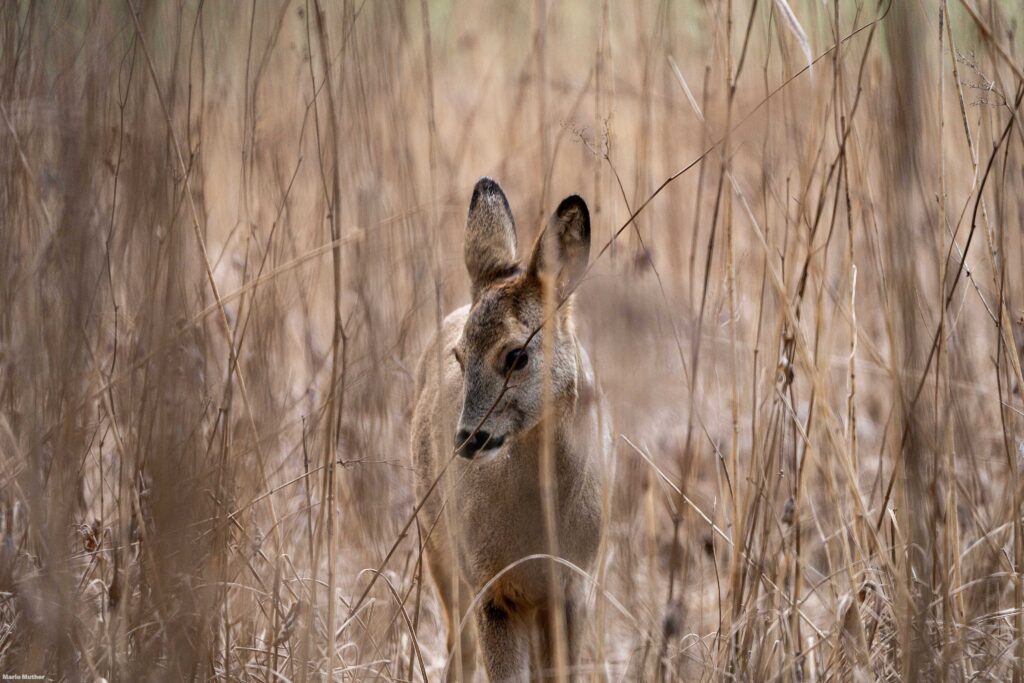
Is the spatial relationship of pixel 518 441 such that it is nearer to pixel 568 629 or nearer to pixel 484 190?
pixel 568 629

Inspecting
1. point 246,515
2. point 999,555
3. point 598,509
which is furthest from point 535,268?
point 999,555

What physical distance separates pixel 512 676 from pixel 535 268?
157cm

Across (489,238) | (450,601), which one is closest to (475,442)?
(489,238)

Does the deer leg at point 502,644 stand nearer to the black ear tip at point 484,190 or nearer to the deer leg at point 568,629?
the deer leg at point 568,629

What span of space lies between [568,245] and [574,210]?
0.44 feet

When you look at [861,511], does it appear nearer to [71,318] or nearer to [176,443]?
[176,443]

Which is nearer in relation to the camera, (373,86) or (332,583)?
(332,583)

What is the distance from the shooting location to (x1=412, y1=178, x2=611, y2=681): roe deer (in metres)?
3.84

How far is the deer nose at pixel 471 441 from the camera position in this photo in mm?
3523

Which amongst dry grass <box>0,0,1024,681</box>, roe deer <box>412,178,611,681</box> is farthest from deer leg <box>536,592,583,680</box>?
dry grass <box>0,0,1024,681</box>

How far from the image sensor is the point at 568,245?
3.90 meters

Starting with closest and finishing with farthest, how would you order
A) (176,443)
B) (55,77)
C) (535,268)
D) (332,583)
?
(176,443) < (55,77) < (332,583) < (535,268)

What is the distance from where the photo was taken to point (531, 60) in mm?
5129

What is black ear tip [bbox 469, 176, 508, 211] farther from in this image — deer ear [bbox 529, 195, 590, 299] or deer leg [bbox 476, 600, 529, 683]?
deer leg [bbox 476, 600, 529, 683]
